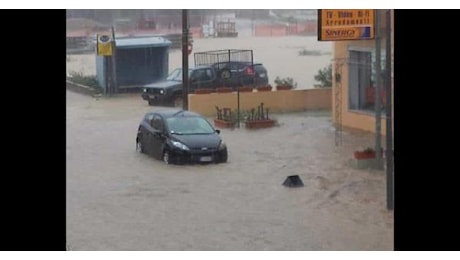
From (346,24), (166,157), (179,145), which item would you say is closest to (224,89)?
(179,145)

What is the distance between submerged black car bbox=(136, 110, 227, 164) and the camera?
45.2ft

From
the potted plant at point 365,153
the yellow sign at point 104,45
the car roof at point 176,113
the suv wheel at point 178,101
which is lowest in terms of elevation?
the potted plant at point 365,153

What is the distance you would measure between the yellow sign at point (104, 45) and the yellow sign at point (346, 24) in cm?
194

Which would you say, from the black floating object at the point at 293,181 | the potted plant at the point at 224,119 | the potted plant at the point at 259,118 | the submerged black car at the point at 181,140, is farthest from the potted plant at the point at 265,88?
the black floating object at the point at 293,181

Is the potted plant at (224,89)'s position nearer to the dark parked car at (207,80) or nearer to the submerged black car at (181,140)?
the dark parked car at (207,80)

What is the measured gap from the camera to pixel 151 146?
13820mm

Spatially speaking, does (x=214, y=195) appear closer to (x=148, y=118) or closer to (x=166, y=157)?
(x=166, y=157)

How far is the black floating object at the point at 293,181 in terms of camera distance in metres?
13.8

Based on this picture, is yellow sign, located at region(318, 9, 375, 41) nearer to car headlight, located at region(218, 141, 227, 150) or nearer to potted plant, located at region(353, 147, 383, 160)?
potted plant, located at region(353, 147, 383, 160)

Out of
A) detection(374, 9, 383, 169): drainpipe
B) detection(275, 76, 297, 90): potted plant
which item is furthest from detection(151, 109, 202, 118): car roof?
detection(374, 9, 383, 169): drainpipe

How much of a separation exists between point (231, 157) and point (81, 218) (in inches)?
59.2

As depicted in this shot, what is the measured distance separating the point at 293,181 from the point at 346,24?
154cm

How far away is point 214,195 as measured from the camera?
13.7 metres
